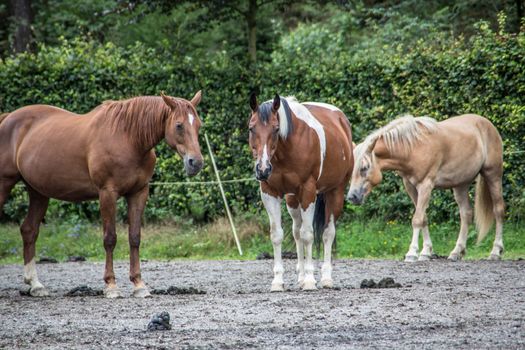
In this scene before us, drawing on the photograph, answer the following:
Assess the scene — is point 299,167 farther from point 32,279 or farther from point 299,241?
point 32,279

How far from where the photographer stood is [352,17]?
A: 26.3 m

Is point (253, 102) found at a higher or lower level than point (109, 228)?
higher

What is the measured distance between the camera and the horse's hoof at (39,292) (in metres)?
9.35

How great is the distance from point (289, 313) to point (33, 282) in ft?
11.4

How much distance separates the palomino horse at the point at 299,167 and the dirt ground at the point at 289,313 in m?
0.45

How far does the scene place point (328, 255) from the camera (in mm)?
9414

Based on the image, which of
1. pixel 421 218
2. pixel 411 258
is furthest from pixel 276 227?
pixel 421 218

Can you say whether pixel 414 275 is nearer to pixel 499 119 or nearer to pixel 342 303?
pixel 342 303

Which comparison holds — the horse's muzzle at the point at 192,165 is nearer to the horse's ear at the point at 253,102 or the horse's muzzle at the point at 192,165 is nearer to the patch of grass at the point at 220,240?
the horse's ear at the point at 253,102

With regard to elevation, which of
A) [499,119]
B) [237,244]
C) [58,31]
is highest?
[58,31]

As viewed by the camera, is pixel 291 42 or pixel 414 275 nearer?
pixel 414 275

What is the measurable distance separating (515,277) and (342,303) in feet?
9.34

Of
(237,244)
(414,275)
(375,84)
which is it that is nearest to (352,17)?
(375,84)

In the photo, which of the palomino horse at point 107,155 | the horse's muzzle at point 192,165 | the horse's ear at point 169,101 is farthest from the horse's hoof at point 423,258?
the horse's ear at point 169,101
